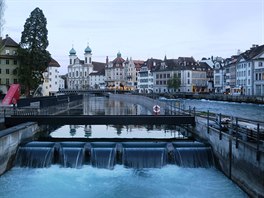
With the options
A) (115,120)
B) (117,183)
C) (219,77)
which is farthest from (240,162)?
(219,77)

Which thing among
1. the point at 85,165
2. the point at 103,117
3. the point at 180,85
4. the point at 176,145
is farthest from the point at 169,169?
the point at 180,85

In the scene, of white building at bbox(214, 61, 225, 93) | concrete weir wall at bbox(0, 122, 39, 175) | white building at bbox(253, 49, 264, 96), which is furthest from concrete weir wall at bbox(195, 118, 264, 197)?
white building at bbox(214, 61, 225, 93)

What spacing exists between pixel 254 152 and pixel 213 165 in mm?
7733

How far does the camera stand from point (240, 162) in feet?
67.9

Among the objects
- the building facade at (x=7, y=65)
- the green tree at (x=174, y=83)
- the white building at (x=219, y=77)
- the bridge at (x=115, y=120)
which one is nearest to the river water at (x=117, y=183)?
the bridge at (x=115, y=120)

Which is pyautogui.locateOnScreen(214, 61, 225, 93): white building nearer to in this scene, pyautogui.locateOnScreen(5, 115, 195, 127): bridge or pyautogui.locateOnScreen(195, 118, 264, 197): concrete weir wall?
pyautogui.locateOnScreen(5, 115, 195, 127): bridge

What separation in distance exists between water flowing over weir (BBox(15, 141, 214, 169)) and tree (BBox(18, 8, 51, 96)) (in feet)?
160

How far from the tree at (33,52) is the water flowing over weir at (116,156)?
48777 mm

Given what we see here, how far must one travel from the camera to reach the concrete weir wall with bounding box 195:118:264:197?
18.0 meters

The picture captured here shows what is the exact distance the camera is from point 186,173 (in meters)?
24.4

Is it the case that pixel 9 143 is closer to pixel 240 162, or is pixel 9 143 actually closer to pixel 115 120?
pixel 115 120

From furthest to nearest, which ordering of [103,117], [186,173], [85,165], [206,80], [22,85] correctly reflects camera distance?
1. [206,80]
2. [22,85]
3. [103,117]
4. [85,165]
5. [186,173]

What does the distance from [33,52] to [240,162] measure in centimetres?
6234

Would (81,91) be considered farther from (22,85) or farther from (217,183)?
(217,183)
